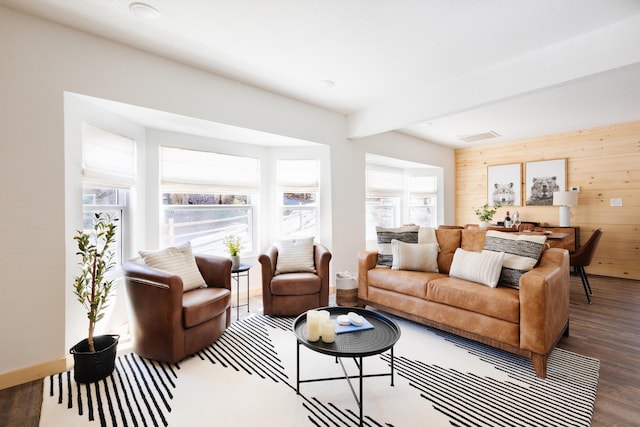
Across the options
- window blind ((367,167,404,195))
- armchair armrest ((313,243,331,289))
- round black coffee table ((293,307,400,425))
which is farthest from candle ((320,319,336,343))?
window blind ((367,167,404,195))

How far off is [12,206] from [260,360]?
6.96ft

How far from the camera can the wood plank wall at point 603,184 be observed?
482 cm

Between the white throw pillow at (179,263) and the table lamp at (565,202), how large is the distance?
5806 millimetres

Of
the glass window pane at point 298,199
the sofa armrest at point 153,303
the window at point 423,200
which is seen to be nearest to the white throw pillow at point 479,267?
the glass window pane at point 298,199

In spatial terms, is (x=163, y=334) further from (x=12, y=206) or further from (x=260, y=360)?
(x=12, y=206)

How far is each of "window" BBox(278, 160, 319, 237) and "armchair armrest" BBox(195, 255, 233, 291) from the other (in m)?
1.53

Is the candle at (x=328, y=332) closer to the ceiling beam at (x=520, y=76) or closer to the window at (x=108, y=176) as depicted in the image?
the window at (x=108, y=176)

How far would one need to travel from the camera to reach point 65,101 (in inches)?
90.7

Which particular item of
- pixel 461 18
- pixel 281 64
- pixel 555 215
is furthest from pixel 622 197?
pixel 281 64

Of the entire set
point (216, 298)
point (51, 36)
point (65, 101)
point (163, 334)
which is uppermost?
point (51, 36)

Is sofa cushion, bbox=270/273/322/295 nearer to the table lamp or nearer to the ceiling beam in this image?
Result: the ceiling beam

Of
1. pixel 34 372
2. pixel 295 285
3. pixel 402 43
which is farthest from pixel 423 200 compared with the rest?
pixel 34 372

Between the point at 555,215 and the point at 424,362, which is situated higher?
the point at 555,215

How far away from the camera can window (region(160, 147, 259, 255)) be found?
360 centimetres
